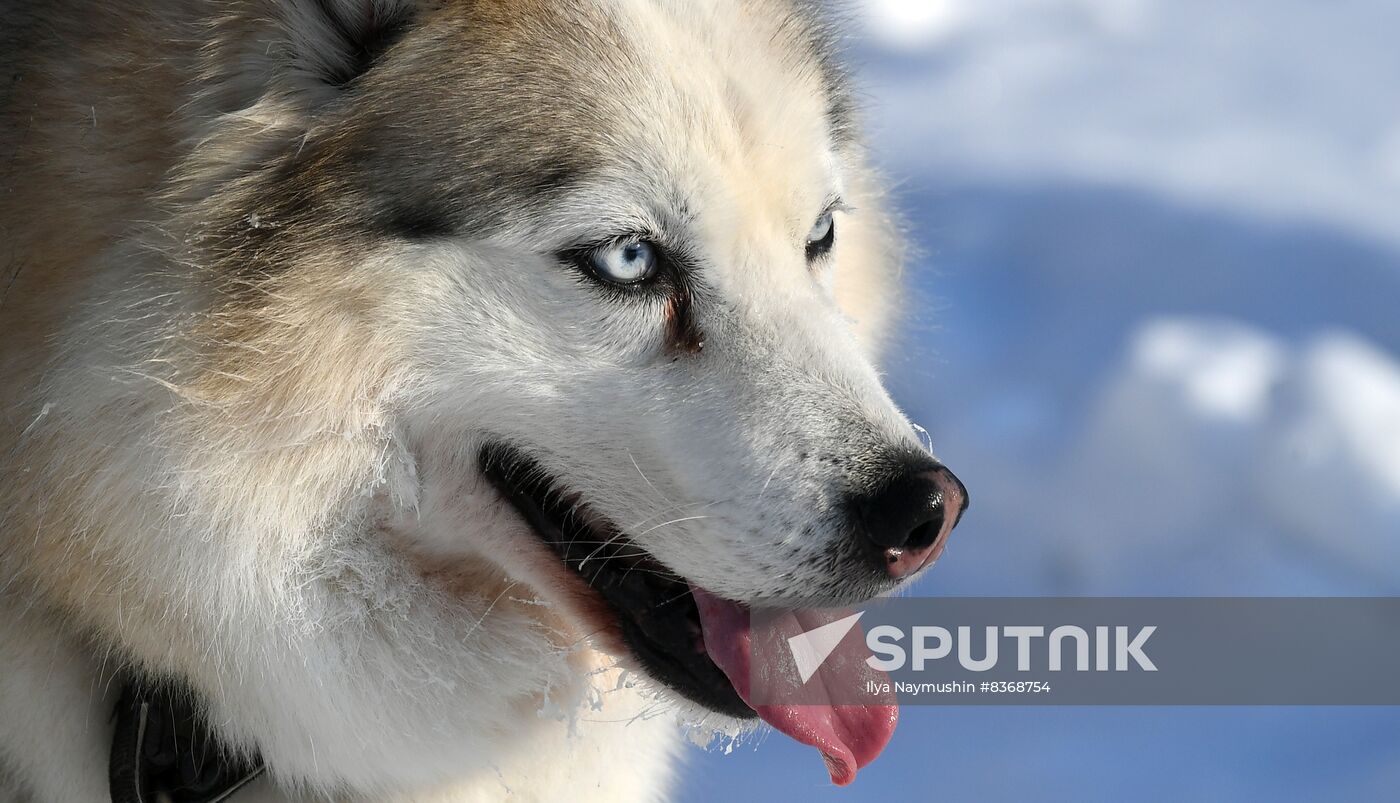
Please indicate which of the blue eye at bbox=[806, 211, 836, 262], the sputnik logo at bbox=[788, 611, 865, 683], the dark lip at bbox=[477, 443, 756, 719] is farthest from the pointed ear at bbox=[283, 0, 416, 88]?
the sputnik logo at bbox=[788, 611, 865, 683]

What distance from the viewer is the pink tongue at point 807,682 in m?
1.93

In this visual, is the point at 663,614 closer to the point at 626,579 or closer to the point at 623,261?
the point at 626,579

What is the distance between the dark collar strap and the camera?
192cm

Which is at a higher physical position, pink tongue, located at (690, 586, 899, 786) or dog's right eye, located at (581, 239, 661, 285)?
dog's right eye, located at (581, 239, 661, 285)

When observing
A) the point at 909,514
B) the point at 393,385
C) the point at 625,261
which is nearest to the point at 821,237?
the point at 625,261

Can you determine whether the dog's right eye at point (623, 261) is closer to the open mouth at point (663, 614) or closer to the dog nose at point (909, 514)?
the open mouth at point (663, 614)

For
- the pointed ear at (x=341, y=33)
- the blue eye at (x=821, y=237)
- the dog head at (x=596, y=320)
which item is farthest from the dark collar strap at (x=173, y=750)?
the blue eye at (x=821, y=237)

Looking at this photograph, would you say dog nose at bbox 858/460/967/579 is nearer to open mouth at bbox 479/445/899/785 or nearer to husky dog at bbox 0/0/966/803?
husky dog at bbox 0/0/966/803

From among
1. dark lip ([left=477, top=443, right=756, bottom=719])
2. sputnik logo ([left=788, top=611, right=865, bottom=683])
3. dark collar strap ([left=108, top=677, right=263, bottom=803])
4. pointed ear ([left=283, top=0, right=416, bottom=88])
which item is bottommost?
dark collar strap ([left=108, top=677, right=263, bottom=803])

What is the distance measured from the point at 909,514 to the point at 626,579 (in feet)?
1.46

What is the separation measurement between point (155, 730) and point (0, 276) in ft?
2.30

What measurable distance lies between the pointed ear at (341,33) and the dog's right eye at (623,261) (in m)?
0.44

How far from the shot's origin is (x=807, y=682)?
200cm

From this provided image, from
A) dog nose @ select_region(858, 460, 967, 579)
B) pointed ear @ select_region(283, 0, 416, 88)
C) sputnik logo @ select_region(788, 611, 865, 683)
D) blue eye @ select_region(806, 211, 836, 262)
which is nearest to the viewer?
dog nose @ select_region(858, 460, 967, 579)
